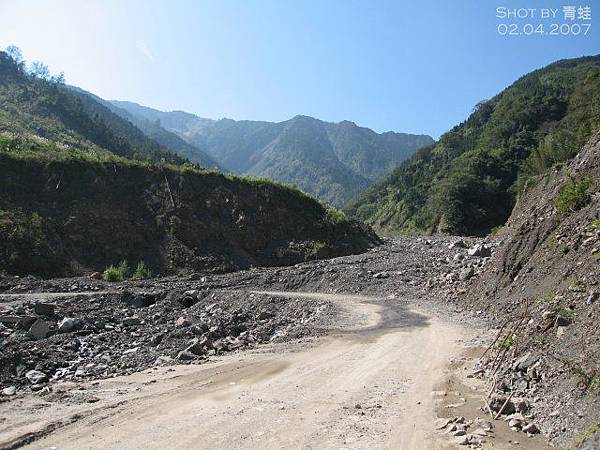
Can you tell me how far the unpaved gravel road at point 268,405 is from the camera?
7301 mm

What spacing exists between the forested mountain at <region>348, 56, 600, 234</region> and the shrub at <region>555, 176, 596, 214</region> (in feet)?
116

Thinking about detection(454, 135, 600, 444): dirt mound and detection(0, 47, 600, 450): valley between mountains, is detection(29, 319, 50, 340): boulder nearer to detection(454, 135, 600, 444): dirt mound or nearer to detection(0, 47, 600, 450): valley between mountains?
detection(0, 47, 600, 450): valley between mountains

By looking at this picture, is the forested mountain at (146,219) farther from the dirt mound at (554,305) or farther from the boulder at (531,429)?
the boulder at (531,429)

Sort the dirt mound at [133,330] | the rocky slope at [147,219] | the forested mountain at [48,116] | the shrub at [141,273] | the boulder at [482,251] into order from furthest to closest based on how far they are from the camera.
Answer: the forested mountain at [48,116], the rocky slope at [147,219], the shrub at [141,273], the boulder at [482,251], the dirt mound at [133,330]

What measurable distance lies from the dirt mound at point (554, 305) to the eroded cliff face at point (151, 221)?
21.8 meters

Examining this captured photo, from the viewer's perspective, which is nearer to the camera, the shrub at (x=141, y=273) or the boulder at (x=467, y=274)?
the boulder at (x=467, y=274)

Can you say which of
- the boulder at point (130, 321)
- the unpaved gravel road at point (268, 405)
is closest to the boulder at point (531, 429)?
the unpaved gravel road at point (268, 405)

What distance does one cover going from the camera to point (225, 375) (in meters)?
11.1

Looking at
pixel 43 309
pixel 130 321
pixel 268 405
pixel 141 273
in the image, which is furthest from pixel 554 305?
pixel 141 273

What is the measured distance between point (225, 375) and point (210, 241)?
92.0 feet

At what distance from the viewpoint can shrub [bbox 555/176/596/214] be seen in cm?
1653

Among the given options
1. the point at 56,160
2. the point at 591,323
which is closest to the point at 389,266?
the point at 591,323

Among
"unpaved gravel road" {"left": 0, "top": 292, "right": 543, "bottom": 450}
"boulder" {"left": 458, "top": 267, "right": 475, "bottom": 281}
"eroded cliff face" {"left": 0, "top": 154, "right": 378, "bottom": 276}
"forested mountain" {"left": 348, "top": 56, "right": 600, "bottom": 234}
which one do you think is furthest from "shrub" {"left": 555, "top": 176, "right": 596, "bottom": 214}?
"forested mountain" {"left": 348, "top": 56, "right": 600, "bottom": 234}

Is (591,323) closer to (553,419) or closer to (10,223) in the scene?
(553,419)
